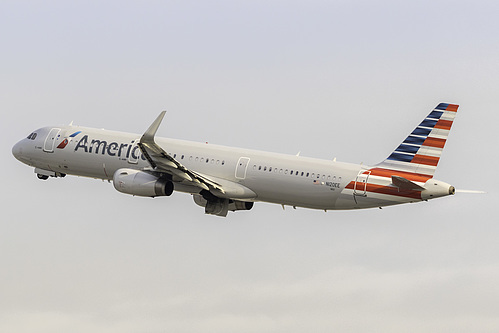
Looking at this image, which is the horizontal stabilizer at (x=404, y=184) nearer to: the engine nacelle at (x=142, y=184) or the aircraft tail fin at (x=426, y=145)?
the aircraft tail fin at (x=426, y=145)

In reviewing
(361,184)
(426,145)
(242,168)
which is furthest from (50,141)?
(426,145)

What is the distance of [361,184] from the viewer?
6212 cm

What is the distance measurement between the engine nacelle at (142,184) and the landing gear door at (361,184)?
431 inches

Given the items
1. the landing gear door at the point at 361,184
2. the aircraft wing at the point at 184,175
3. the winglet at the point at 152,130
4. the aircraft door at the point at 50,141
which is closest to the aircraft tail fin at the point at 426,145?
the landing gear door at the point at 361,184

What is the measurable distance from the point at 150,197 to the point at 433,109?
1700 centimetres

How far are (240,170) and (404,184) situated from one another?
10.1 meters

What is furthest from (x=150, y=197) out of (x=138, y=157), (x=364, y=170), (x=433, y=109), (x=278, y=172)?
(x=433, y=109)

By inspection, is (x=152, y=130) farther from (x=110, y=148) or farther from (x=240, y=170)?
(x=110, y=148)

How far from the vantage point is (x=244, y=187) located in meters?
65.3

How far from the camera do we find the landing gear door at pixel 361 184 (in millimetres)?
62062

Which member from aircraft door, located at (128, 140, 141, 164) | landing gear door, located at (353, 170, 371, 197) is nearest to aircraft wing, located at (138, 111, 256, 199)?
aircraft door, located at (128, 140, 141, 164)

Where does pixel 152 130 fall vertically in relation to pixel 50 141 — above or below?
below

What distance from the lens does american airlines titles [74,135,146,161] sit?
67188 mm

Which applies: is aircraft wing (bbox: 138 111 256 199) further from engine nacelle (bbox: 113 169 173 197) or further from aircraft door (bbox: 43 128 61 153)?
aircraft door (bbox: 43 128 61 153)
